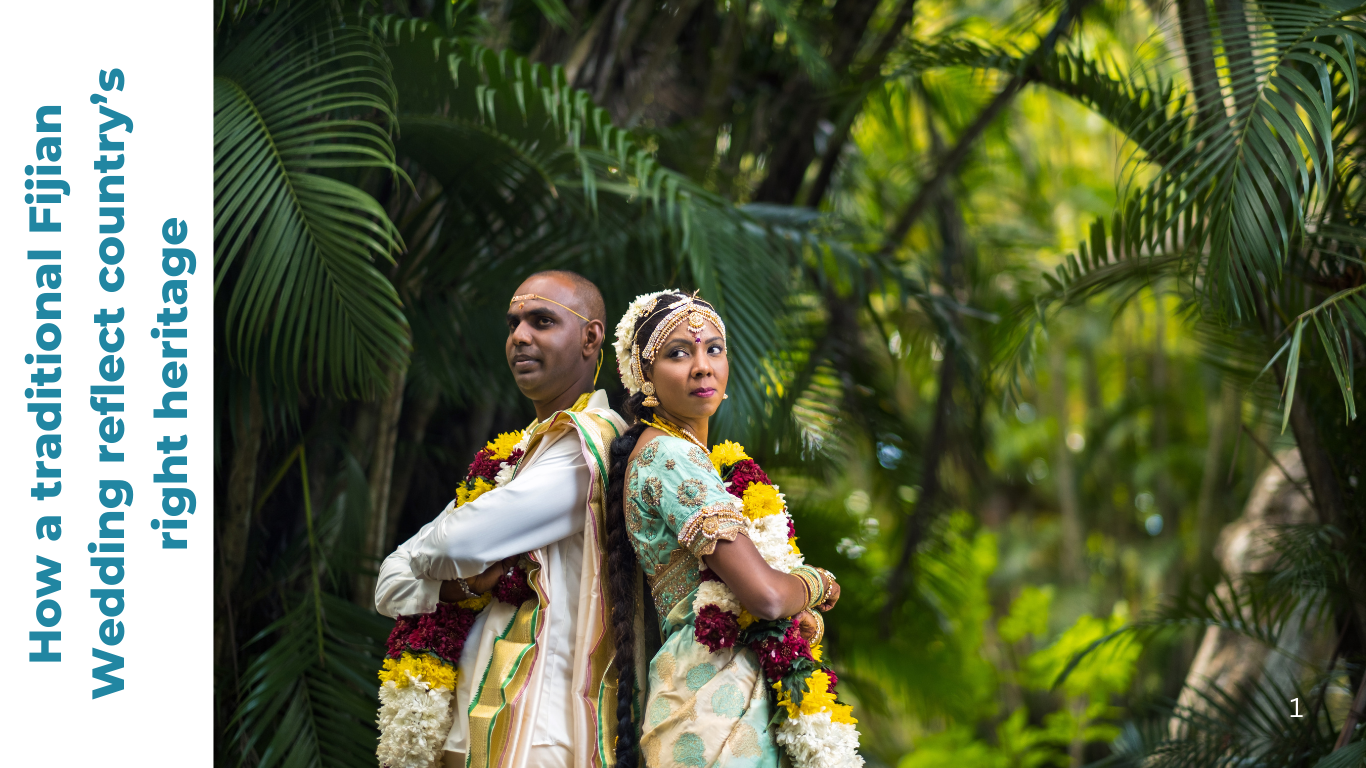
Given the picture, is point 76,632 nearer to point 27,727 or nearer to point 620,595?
point 27,727

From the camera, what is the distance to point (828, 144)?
5336 millimetres

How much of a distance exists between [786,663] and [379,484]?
209cm

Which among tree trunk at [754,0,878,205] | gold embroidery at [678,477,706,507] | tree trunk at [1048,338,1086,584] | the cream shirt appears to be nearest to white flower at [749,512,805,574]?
gold embroidery at [678,477,706,507]

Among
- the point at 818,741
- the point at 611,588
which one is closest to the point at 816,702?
the point at 818,741

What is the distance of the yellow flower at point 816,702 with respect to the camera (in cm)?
191

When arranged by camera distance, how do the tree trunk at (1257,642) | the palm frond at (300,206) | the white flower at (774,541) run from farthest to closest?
the tree trunk at (1257,642)
the palm frond at (300,206)
the white flower at (774,541)

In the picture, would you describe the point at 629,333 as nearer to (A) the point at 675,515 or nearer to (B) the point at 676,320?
(B) the point at 676,320

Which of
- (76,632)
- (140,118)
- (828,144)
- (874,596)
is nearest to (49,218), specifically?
(140,118)

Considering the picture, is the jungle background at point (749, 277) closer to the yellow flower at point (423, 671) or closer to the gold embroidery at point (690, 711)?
the yellow flower at point (423, 671)

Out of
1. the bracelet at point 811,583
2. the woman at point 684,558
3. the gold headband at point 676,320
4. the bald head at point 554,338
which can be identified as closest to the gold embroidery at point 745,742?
the woman at point 684,558

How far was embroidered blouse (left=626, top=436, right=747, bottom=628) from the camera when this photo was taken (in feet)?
6.30

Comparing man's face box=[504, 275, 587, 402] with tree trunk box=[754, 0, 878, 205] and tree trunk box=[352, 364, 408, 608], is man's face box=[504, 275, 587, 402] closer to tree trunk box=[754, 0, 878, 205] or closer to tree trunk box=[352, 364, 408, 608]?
tree trunk box=[352, 364, 408, 608]

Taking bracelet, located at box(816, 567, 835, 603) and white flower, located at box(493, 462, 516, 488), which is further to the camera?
white flower, located at box(493, 462, 516, 488)

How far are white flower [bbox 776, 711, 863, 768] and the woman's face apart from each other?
1.93 feet
